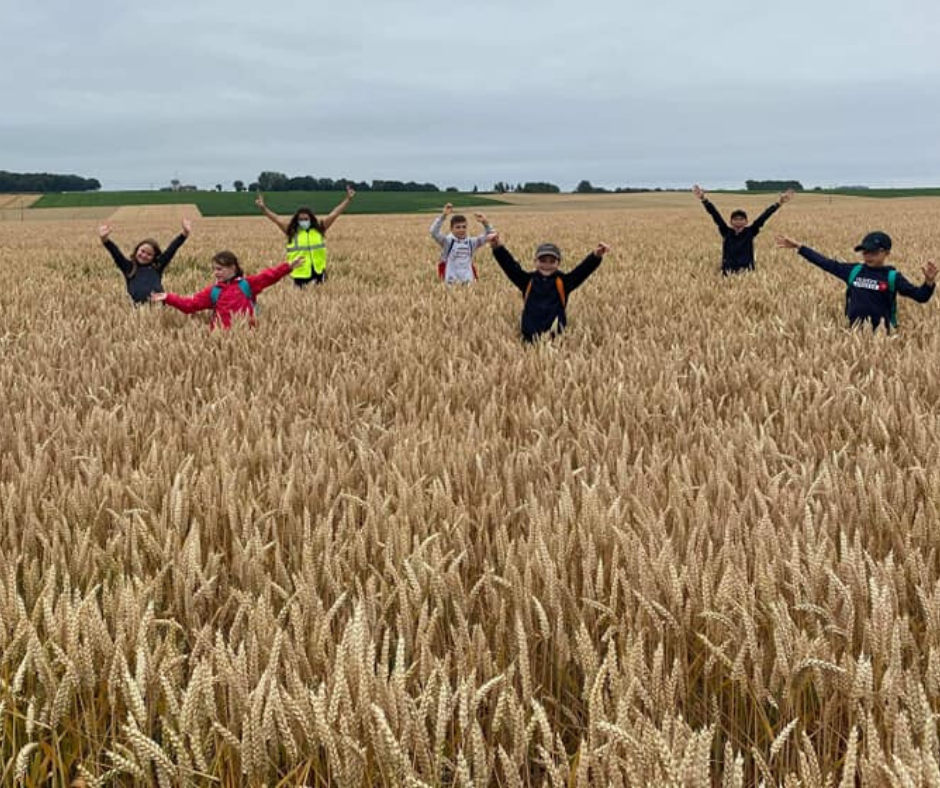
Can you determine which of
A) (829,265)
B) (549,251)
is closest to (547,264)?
(549,251)

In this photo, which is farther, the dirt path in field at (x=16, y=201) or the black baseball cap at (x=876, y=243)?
the dirt path in field at (x=16, y=201)

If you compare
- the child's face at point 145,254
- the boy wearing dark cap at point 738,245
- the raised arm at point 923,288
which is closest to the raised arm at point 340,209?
the child's face at point 145,254

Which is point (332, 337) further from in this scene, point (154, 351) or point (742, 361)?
point (742, 361)

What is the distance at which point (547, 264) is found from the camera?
6.73 m

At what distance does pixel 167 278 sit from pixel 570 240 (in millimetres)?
12983

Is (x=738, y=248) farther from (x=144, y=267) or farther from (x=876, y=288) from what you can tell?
(x=144, y=267)

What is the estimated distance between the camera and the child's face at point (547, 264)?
263 inches

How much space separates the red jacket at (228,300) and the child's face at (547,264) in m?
2.26

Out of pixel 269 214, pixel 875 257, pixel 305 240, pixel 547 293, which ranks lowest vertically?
pixel 547 293

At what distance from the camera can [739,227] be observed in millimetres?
12062

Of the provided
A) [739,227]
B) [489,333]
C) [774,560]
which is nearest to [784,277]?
[739,227]

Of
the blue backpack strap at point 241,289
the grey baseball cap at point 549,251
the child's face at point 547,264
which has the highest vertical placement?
the grey baseball cap at point 549,251

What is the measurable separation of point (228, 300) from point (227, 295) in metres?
0.05

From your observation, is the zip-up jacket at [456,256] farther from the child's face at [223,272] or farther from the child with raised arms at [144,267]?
the child's face at [223,272]
